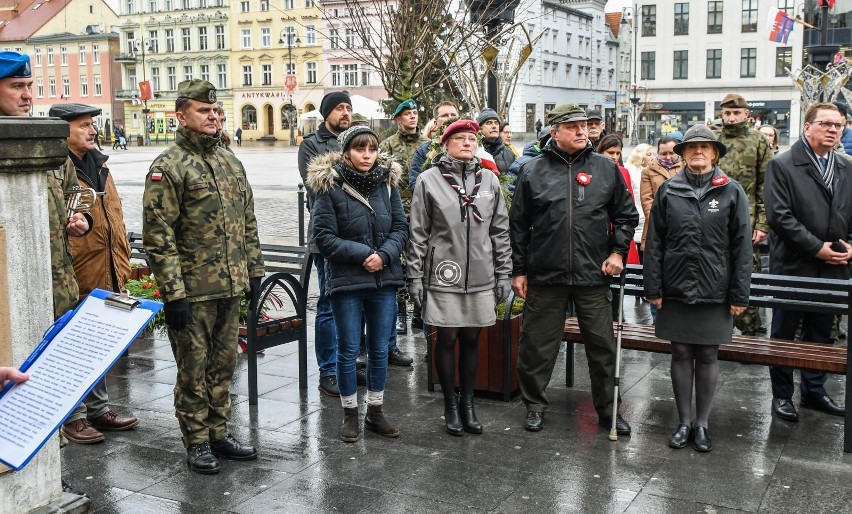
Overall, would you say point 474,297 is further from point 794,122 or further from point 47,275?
point 794,122

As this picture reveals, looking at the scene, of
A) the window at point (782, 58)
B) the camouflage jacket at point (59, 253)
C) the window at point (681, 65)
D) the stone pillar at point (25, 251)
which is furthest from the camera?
the window at point (681, 65)

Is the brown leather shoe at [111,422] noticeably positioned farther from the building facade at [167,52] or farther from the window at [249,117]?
the building facade at [167,52]

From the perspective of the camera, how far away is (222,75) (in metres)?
87.3

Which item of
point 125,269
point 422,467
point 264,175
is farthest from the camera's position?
point 264,175

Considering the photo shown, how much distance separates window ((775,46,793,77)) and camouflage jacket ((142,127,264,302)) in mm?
74519

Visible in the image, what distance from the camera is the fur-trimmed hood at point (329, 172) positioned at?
19.2 feet

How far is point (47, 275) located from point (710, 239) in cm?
374

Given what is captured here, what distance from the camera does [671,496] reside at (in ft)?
16.2

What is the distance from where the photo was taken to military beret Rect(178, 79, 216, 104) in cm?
527

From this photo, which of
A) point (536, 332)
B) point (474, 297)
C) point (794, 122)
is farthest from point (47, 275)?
point (794, 122)

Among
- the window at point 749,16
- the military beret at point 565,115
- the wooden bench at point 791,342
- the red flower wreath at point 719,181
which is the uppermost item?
the window at point 749,16

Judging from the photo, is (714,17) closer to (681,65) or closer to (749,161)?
(681,65)

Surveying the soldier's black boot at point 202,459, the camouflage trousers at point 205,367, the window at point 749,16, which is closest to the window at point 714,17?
the window at point 749,16

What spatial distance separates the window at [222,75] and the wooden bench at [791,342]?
84.3 meters
